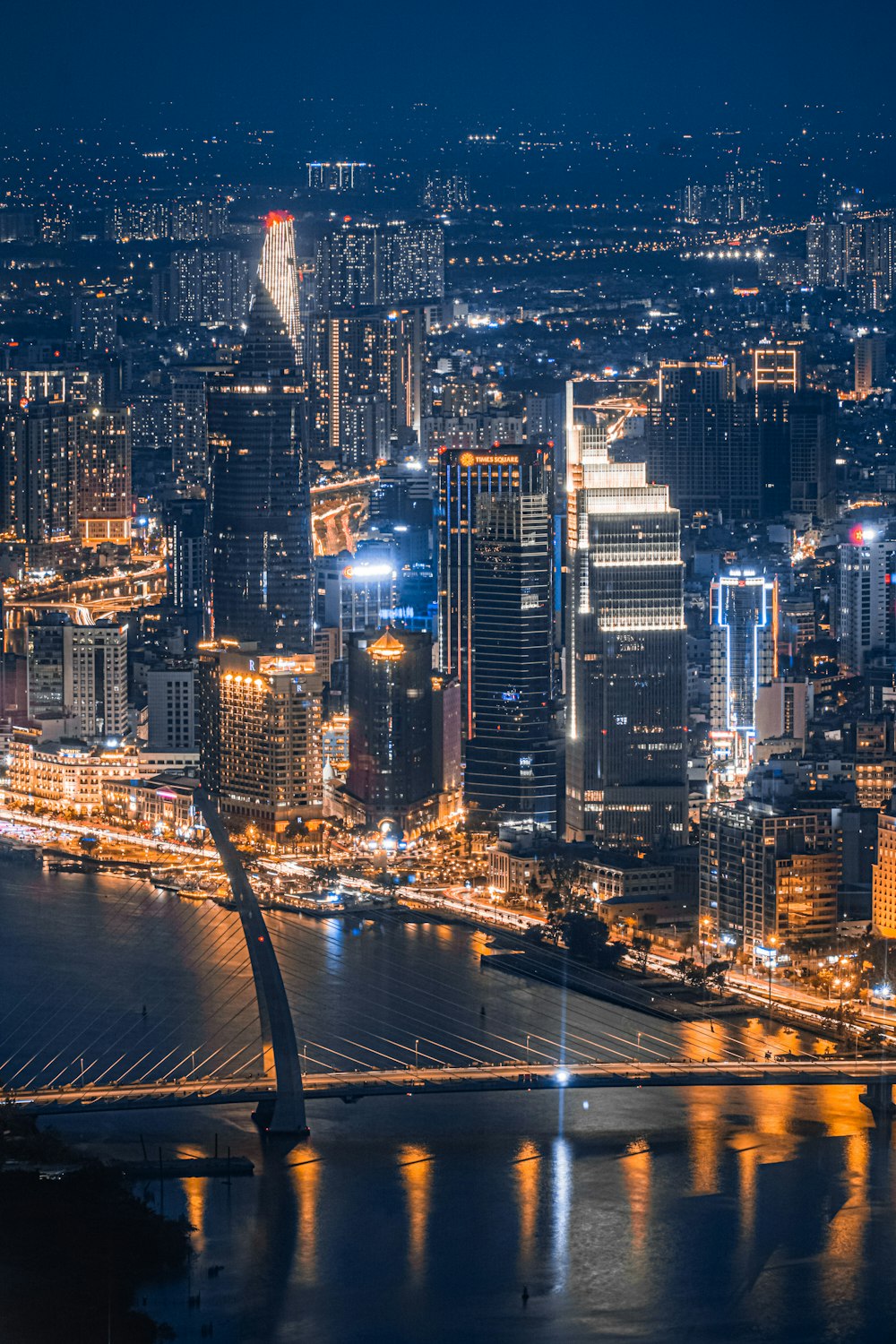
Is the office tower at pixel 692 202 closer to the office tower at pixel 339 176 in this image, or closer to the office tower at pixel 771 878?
the office tower at pixel 339 176

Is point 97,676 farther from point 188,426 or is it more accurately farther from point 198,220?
point 188,426

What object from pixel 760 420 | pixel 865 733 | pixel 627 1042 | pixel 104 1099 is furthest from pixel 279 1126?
pixel 760 420

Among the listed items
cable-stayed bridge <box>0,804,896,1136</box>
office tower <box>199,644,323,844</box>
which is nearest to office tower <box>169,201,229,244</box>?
office tower <box>199,644,323,844</box>

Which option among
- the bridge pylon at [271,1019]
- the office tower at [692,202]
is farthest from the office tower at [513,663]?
the office tower at [692,202]

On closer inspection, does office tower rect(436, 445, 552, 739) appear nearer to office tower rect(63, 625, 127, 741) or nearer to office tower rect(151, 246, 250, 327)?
office tower rect(63, 625, 127, 741)

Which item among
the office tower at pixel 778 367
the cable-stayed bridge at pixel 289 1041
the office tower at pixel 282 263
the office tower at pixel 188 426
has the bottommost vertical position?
the cable-stayed bridge at pixel 289 1041

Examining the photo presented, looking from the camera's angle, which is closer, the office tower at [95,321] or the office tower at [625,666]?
the office tower at [625,666]

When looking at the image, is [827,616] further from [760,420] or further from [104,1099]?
[104,1099]
